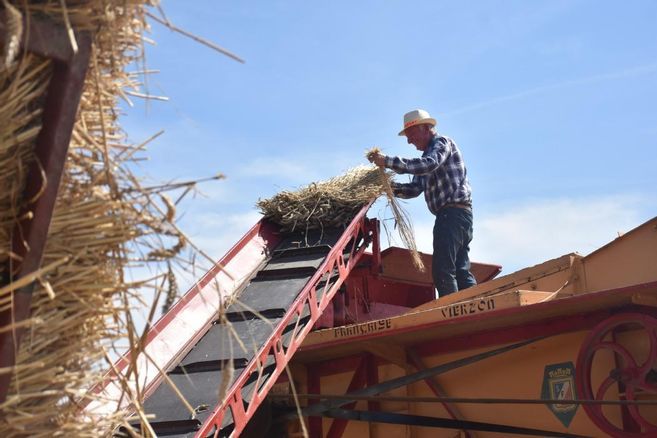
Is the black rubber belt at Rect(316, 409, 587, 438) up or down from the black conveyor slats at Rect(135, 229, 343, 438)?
down

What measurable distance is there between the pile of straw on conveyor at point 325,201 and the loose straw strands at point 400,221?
45mm

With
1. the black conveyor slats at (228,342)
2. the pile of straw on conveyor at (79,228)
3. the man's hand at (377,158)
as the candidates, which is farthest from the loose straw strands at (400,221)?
the pile of straw on conveyor at (79,228)

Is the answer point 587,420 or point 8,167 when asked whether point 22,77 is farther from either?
point 587,420

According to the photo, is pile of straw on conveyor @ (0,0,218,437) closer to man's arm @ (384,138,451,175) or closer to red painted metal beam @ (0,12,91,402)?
red painted metal beam @ (0,12,91,402)

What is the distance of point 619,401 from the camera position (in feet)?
15.6

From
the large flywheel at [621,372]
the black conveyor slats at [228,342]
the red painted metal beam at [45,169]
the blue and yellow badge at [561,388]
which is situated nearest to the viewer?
the red painted metal beam at [45,169]

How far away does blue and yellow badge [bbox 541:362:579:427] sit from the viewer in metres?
5.44

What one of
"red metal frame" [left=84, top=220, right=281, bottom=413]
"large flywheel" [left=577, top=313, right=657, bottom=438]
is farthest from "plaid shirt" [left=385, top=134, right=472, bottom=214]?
"large flywheel" [left=577, top=313, right=657, bottom=438]

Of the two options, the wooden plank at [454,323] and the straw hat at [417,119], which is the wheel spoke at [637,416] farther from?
the straw hat at [417,119]

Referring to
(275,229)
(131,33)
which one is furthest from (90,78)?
(275,229)

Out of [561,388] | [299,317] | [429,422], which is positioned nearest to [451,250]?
[429,422]

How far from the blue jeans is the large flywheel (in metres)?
2.20

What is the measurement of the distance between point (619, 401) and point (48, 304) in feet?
11.2

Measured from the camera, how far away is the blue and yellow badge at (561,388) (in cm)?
544
